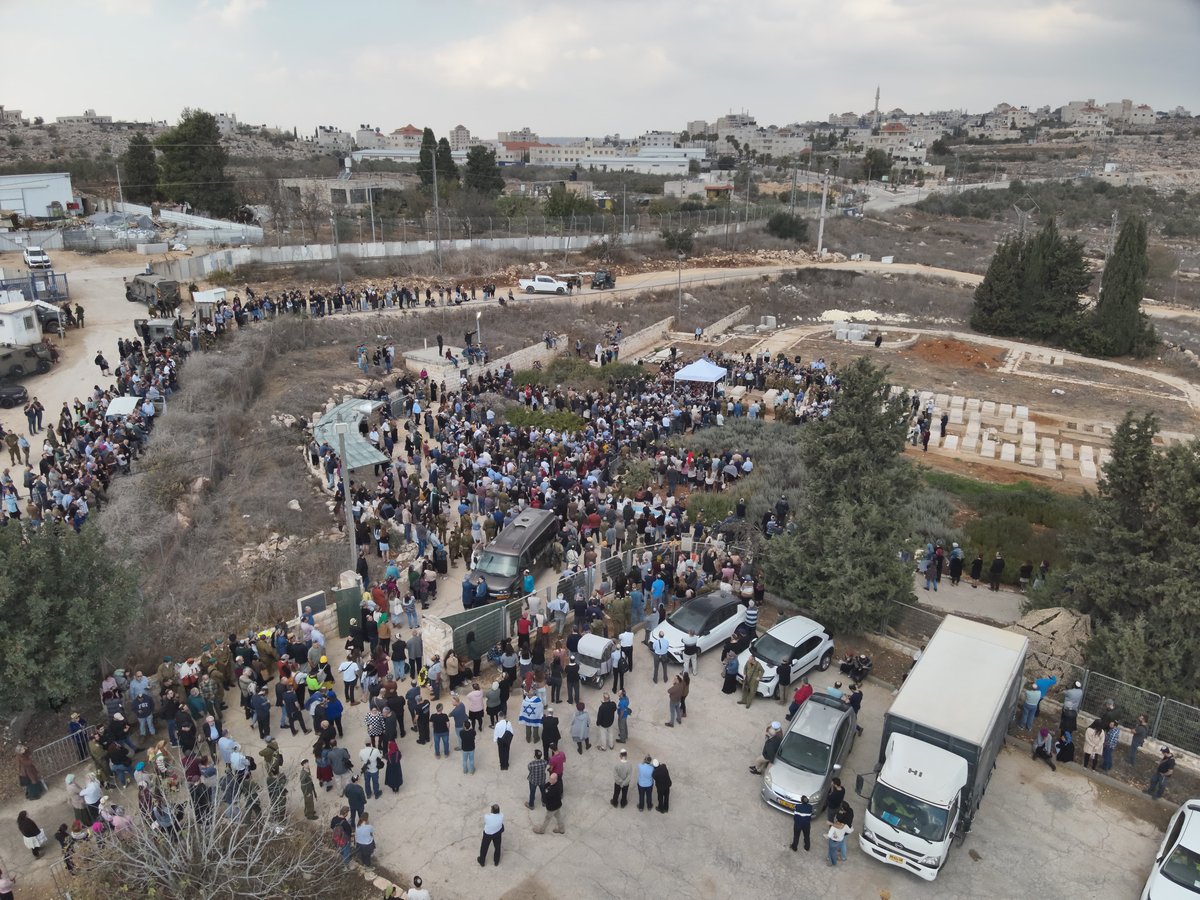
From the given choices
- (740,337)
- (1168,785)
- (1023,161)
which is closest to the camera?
(1168,785)

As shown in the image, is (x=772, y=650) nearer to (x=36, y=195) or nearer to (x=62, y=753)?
(x=62, y=753)

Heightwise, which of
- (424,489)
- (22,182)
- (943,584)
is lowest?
(943,584)

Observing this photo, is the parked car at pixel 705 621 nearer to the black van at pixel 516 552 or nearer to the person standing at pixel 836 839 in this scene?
the black van at pixel 516 552

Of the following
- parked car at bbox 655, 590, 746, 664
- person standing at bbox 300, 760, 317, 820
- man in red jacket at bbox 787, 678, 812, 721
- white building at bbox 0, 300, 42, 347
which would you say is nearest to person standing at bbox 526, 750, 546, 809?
person standing at bbox 300, 760, 317, 820

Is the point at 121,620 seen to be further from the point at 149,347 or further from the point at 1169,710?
the point at 149,347

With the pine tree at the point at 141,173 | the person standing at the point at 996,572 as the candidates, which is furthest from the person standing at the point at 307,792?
the pine tree at the point at 141,173

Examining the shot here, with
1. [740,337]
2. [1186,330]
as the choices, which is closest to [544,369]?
[740,337]

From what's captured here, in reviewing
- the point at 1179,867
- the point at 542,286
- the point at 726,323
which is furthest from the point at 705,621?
the point at 542,286
